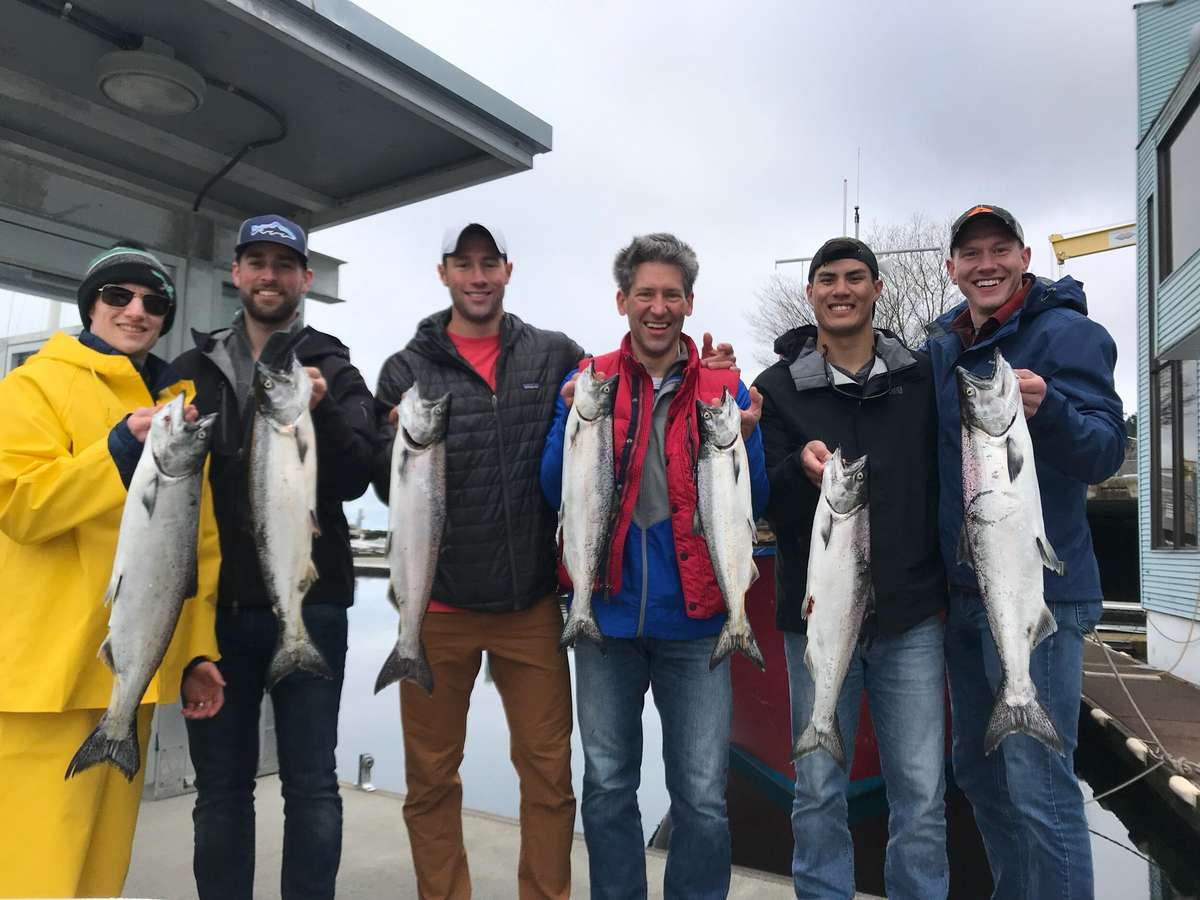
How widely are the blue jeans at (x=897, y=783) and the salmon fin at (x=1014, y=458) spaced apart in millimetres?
719

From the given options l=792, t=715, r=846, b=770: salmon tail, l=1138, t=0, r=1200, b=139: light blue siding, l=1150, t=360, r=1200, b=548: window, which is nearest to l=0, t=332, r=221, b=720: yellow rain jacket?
l=792, t=715, r=846, b=770: salmon tail

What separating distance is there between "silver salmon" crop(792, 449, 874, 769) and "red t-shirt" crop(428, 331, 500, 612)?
5.21ft

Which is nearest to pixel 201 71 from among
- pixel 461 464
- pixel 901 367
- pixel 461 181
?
pixel 461 181

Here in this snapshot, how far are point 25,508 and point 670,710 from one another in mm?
2550

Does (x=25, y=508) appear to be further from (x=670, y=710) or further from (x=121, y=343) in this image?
(x=670, y=710)

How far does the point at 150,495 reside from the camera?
115 inches

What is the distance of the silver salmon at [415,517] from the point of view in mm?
3350

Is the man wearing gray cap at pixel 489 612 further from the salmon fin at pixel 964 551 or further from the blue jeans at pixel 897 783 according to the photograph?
the salmon fin at pixel 964 551

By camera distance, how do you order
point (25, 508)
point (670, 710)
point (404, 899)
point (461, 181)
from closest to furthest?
point (25, 508) → point (670, 710) → point (404, 899) → point (461, 181)

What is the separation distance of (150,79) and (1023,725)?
4922 millimetres

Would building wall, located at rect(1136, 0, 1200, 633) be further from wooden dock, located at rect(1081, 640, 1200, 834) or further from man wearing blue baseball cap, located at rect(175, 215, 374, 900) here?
man wearing blue baseball cap, located at rect(175, 215, 374, 900)

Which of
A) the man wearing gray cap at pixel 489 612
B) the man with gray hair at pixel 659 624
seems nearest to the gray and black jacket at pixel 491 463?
the man wearing gray cap at pixel 489 612

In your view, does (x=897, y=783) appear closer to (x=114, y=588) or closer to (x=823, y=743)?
(x=823, y=743)

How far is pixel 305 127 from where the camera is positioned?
4.90 meters
